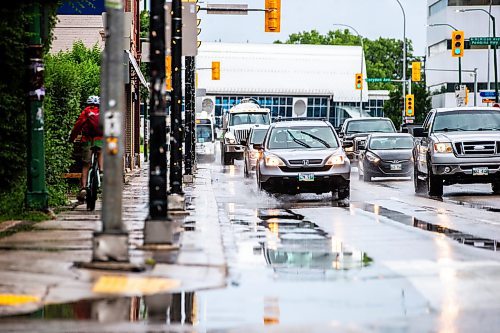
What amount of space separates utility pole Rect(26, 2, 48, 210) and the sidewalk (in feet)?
2.85

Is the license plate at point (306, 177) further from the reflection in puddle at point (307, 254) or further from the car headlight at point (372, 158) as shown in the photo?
the car headlight at point (372, 158)

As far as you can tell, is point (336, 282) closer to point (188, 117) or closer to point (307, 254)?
point (307, 254)

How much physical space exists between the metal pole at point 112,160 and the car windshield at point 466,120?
16.7 m

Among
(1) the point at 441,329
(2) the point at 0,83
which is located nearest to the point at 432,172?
(2) the point at 0,83

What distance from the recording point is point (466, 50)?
4151 inches

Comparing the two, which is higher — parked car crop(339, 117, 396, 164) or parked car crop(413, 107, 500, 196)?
parked car crop(339, 117, 396, 164)

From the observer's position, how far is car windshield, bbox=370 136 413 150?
3869cm

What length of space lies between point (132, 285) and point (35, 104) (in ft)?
22.4

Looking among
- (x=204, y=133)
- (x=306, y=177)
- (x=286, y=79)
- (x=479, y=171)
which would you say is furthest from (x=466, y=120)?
(x=286, y=79)

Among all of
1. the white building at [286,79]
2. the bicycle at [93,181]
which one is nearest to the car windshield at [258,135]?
the bicycle at [93,181]

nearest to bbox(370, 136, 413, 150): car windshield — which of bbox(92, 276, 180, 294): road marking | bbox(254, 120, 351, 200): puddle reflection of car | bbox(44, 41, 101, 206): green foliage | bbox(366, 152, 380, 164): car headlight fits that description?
bbox(366, 152, 380, 164): car headlight

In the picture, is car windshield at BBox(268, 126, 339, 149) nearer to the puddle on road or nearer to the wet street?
the puddle on road

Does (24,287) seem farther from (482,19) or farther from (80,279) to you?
(482,19)

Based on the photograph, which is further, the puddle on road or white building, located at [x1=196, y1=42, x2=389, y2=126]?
white building, located at [x1=196, y1=42, x2=389, y2=126]
